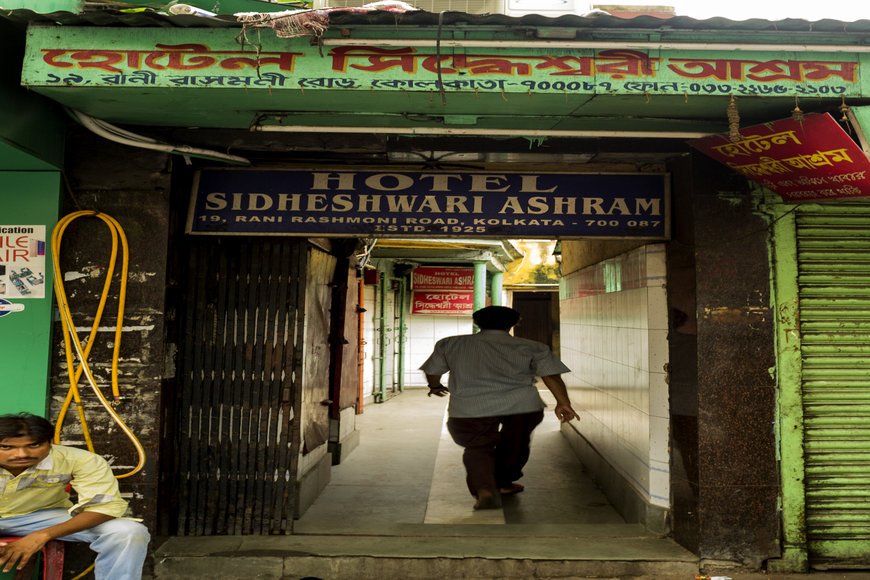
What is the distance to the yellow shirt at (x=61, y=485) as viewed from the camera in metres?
3.00

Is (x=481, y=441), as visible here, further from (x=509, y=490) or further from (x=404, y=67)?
(x=404, y=67)

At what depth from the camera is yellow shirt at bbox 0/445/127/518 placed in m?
3.00

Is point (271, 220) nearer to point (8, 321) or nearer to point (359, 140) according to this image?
point (359, 140)

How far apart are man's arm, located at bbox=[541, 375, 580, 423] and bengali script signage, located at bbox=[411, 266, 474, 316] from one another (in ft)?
26.2

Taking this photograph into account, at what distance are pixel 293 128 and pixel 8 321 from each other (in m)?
2.31

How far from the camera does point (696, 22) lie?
10.2 feet

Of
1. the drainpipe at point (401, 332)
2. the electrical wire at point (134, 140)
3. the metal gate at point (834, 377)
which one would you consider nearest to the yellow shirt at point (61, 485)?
the electrical wire at point (134, 140)

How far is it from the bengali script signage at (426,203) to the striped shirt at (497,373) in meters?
1.15

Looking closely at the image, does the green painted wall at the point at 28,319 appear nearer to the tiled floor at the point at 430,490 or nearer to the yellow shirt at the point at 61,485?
the yellow shirt at the point at 61,485

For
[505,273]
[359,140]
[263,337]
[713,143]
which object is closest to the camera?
[713,143]

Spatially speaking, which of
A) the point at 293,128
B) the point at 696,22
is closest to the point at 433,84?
the point at 293,128

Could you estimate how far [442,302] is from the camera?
1309 cm

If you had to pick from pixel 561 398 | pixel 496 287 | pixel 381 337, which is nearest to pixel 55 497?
pixel 561 398

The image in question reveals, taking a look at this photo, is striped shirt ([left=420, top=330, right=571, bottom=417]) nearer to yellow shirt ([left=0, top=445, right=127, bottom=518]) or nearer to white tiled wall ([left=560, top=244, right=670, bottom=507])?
white tiled wall ([left=560, top=244, right=670, bottom=507])
